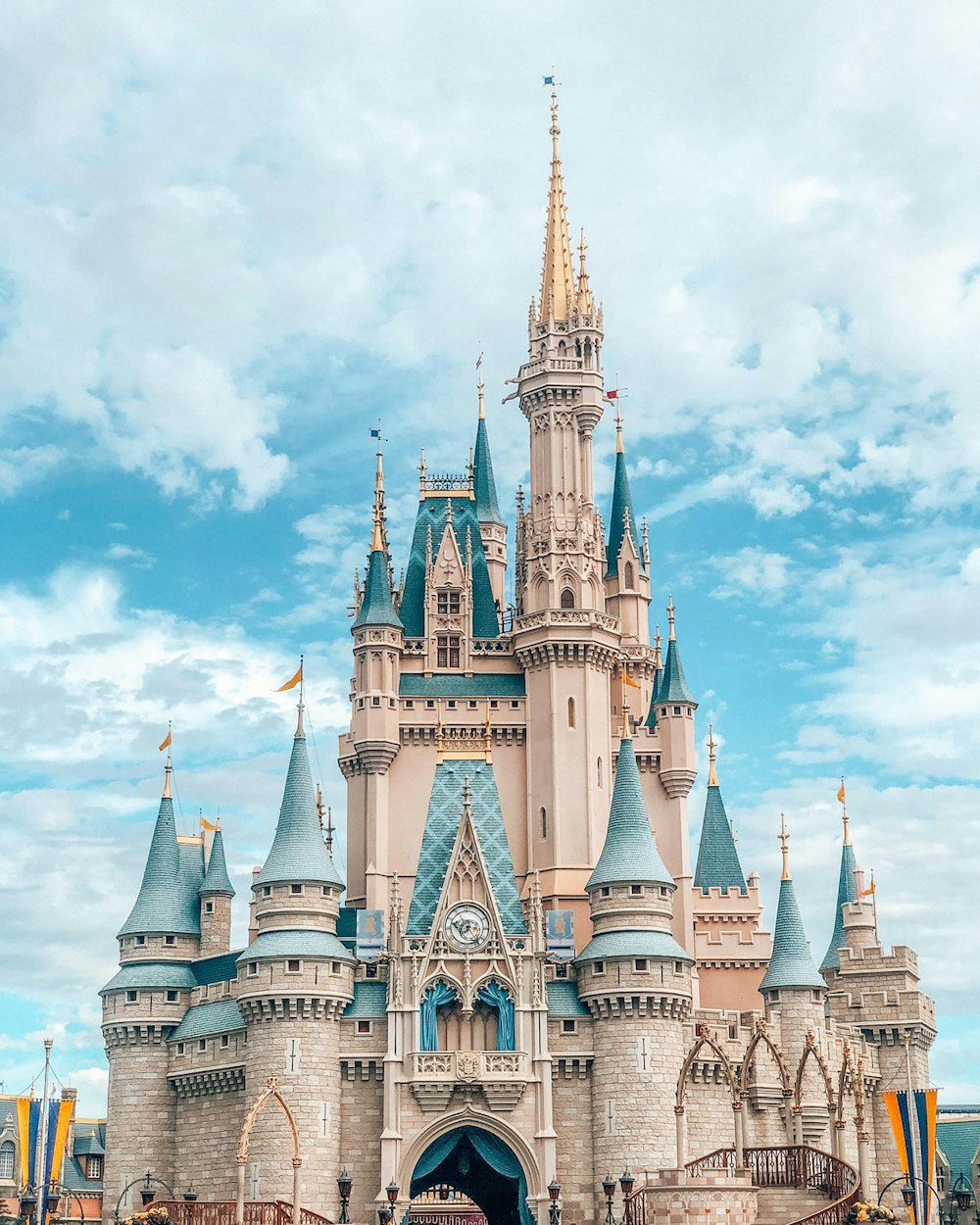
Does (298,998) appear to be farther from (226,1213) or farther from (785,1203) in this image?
(785,1203)

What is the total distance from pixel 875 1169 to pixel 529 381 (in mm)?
37696

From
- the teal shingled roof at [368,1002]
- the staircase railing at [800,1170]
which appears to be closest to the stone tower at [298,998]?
the teal shingled roof at [368,1002]

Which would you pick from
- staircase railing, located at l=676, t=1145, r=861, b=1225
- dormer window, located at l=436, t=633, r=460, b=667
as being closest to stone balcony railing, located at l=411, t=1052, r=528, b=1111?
staircase railing, located at l=676, t=1145, r=861, b=1225

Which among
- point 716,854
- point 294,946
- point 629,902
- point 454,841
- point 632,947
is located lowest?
point 632,947

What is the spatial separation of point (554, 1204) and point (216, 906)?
21249mm

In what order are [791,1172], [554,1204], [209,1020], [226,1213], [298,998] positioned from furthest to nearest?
[209,1020] → [298,998] → [554,1204] → [791,1172] → [226,1213]

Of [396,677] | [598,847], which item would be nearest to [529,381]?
[396,677]

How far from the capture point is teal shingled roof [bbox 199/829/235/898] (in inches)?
3113

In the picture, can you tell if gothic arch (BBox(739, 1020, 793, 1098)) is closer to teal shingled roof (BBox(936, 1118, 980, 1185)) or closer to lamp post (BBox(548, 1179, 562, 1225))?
lamp post (BBox(548, 1179, 562, 1225))

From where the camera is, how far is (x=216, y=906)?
7881 centimetres

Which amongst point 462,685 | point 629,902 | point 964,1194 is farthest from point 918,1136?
point 964,1194

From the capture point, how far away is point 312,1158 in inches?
2702

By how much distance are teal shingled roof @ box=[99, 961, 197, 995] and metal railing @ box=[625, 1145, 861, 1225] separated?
836 inches

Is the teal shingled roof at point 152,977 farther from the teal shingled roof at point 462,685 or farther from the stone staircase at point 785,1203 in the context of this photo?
the stone staircase at point 785,1203
